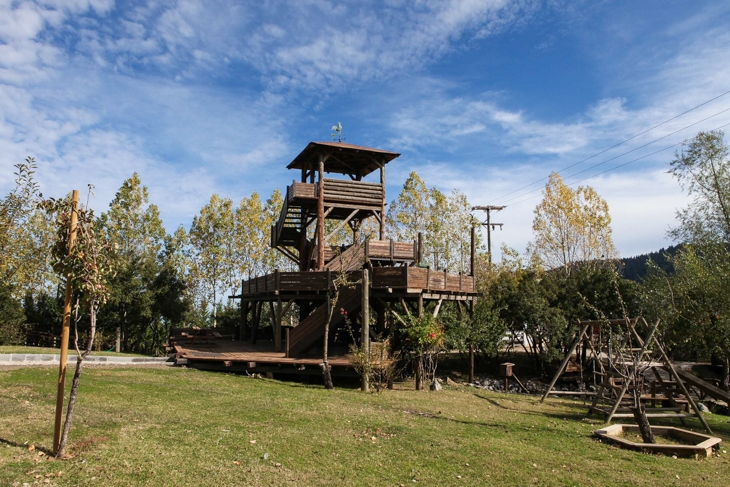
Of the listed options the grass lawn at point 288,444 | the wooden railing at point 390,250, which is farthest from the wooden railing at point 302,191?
the grass lawn at point 288,444

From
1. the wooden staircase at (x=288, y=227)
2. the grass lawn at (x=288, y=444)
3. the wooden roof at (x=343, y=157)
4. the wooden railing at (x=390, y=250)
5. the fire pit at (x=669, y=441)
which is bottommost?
the fire pit at (x=669, y=441)

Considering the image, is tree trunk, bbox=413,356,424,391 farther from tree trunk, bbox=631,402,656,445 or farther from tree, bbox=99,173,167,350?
tree, bbox=99,173,167,350

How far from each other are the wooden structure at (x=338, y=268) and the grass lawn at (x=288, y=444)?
5353 millimetres

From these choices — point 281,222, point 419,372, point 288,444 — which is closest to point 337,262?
point 281,222

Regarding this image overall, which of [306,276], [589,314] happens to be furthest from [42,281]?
[589,314]

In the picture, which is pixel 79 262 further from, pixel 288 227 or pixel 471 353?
pixel 471 353

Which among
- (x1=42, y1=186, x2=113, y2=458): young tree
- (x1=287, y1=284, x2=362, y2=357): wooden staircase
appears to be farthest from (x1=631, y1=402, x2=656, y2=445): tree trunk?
(x1=287, y1=284, x2=362, y2=357): wooden staircase

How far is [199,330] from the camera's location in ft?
73.6

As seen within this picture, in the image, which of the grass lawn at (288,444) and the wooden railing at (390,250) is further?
the wooden railing at (390,250)

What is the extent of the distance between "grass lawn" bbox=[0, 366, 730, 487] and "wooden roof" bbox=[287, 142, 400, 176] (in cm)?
1180

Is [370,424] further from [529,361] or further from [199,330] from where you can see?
[529,361]

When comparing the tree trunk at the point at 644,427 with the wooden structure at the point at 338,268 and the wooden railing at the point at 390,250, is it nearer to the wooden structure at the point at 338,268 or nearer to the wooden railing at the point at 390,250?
the wooden structure at the point at 338,268

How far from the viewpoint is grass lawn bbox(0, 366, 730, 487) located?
21.2ft

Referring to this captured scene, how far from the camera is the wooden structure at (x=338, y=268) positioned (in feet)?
58.5
